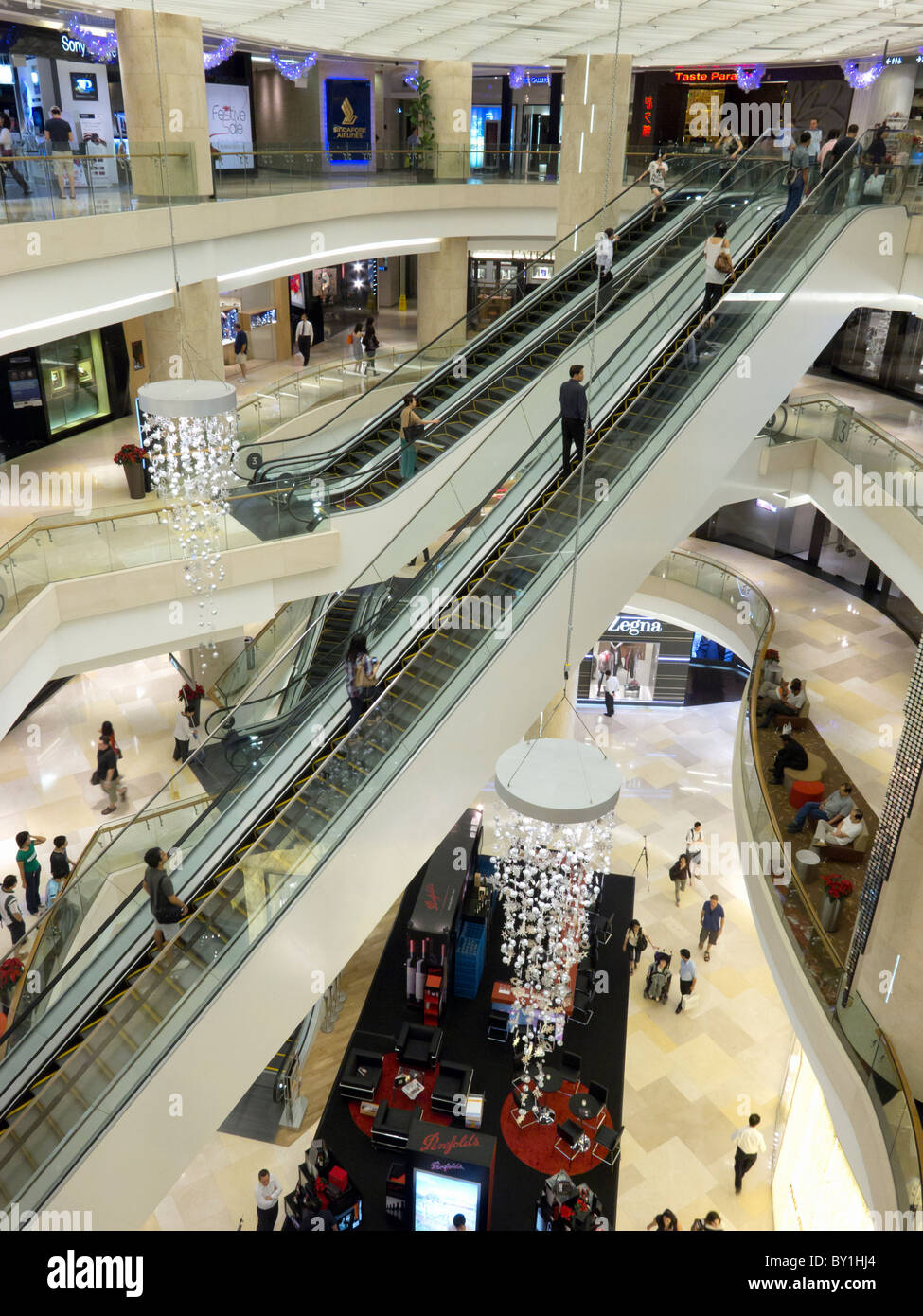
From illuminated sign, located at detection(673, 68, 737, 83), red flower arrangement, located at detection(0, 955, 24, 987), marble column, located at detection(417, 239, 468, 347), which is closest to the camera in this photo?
red flower arrangement, located at detection(0, 955, 24, 987)

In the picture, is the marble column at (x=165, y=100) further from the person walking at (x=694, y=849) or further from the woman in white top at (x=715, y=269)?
the person walking at (x=694, y=849)

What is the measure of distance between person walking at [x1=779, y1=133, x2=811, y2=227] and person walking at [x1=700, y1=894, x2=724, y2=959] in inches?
344

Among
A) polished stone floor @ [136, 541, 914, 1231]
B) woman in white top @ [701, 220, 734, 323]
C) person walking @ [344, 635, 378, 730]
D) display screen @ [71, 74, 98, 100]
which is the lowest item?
polished stone floor @ [136, 541, 914, 1231]

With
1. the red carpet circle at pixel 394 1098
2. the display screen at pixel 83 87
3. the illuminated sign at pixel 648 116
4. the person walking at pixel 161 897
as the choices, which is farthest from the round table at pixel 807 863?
the illuminated sign at pixel 648 116

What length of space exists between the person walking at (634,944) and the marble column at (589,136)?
10.3 m

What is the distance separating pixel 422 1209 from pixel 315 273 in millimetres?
23945

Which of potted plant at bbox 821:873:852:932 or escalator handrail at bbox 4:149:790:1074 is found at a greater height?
escalator handrail at bbox 4:149:790:1074

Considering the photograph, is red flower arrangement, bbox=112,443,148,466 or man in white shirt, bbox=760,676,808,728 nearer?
man in white shirt, bbox=760,676,808,728

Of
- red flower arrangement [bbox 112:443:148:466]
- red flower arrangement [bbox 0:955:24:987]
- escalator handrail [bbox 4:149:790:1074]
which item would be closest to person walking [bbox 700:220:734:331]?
escalator handrail [bbox 4:149:790:1074]

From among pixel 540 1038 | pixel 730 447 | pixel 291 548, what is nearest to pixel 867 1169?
pixel 540 1038

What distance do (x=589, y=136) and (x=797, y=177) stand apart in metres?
4.85

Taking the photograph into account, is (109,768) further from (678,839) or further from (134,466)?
(678,839)

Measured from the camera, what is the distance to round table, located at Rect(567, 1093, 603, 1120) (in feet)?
36.7

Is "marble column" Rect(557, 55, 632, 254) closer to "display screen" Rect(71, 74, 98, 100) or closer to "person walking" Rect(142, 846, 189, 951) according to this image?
"display screen" Rect(71, 74, 98, 100)
